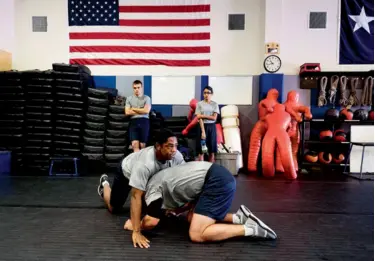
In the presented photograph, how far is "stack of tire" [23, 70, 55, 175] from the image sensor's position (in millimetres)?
5383

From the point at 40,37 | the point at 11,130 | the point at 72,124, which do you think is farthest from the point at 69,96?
the point at 40,37

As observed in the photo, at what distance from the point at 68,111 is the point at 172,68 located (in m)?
2.27

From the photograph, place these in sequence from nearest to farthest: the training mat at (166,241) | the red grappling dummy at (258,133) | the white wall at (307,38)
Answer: the training mat at (166,241), the red grappling dummy at (258,133), the white wall at (307,38)

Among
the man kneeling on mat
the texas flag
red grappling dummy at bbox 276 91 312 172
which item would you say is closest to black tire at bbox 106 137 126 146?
red grappling dummy at bbox 276 91 312 172

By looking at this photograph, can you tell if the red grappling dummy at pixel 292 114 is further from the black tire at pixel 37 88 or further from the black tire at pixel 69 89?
the black tire at pixel 37 88

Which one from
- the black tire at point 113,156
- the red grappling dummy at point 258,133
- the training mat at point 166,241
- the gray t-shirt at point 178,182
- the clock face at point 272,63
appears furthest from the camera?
the clock face at point 272,63

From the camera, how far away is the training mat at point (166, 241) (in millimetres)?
2023

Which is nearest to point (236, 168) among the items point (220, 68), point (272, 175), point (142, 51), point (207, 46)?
point (272, 175)

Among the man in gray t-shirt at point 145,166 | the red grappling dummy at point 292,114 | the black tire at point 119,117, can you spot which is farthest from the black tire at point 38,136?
the red grappling dummy at point 292,114

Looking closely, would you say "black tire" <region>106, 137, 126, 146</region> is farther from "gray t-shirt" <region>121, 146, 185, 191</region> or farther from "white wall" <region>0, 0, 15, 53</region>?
"white wall" <region>0, 0, 15, 53</region>

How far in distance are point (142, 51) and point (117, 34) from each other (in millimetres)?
622

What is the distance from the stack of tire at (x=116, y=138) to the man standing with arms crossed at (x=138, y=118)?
55 cm

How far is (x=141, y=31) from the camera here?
20.9 feet

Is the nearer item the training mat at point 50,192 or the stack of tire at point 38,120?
the training mat at point 50,192
